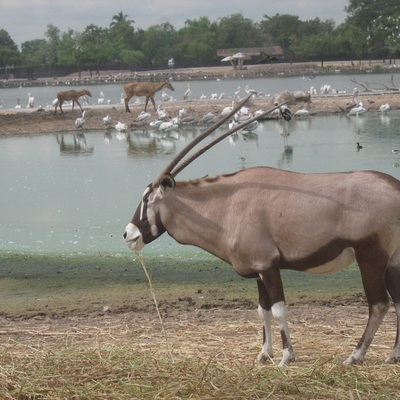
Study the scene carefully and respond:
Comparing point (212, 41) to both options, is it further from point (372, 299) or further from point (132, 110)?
point (372, 299)

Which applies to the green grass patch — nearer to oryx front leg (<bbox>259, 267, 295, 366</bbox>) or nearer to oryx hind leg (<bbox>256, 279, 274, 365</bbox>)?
oryx hind leg (<bbox>256, 279, 274, 365</bbox>)

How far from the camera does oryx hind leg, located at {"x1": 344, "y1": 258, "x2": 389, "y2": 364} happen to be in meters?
6.12

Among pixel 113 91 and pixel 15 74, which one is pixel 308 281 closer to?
pixel 113 91

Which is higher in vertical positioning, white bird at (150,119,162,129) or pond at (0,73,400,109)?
white bird at (150,119,162,129)

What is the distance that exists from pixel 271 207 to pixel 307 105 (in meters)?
34.5

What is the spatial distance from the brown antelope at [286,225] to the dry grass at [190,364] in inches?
14.1

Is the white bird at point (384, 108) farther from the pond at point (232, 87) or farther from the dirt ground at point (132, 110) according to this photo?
the pond at point (232, 87)

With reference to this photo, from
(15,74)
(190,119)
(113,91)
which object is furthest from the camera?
(15,74)

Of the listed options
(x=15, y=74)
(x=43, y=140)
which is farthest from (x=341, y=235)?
(x=15, y=74)

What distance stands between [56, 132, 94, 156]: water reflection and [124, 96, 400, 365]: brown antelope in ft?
73.1

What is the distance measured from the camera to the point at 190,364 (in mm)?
6328

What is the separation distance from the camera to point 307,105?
40.4 metres

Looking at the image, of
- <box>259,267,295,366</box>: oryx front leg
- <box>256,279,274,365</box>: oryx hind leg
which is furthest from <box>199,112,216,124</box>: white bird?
<box>259,267,295,366</box>: oryx front leg

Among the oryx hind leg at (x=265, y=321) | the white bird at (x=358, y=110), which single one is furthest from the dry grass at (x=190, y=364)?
the white bird at (x=358, y=110)
